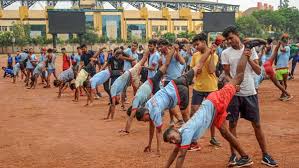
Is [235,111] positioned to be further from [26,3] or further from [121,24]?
[26,3]

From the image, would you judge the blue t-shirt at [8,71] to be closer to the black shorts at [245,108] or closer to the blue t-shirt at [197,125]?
the black shorts at [245,108]

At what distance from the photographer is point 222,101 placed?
5172 mm

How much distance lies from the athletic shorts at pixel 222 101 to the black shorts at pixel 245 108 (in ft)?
1.30

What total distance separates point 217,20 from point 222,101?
44924 millimetres

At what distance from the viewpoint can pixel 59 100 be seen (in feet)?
44.2

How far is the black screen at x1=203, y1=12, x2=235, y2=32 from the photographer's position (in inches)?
1909

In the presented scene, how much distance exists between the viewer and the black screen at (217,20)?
48500 mm

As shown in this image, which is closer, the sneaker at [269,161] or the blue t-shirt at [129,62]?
the sneaker at [269,161]

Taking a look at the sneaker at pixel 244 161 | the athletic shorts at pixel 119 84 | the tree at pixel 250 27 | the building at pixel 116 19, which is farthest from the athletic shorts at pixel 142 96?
the tree at pixel 250 27

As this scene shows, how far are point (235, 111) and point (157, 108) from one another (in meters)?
1.03

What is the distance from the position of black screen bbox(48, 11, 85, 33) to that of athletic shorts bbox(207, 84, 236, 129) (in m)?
36.1

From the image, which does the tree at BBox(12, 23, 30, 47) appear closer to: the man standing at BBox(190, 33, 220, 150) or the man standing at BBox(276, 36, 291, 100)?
the man standing at BBox(276, 36, 291, 100)

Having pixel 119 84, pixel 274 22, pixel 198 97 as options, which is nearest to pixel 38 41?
pixel 274 22

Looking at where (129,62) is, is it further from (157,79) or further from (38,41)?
(38,41)
